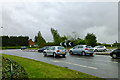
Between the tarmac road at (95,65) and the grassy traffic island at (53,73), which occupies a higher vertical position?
the grassy traffic island at (53,73)

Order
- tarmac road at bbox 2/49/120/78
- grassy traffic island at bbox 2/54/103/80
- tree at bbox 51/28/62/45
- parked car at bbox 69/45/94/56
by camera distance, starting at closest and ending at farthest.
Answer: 1. grassy traffic island at bbox 2/54/103/80
2. tarmac road at bbox 2/49/120/78
3. parked car at bbox 69/45/94/56
4. tree at bbox 51/28/62/45

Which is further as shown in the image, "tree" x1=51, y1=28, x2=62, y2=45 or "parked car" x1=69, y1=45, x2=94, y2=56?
"tree" x1=51, y1=28, x2=62, y2=45

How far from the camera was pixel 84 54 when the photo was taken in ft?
62.1

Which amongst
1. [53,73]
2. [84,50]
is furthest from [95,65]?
[84,50]

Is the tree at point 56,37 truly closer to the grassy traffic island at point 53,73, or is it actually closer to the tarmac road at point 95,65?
the tarmac road at point 95,65

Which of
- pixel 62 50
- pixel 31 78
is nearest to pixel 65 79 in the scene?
pixel 31 78

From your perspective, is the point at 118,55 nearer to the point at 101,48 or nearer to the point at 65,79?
the point at 65,79

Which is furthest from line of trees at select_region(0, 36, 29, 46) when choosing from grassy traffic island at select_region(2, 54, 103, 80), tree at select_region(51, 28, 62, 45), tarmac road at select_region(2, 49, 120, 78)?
grassy traffic island at select_region(2, 54, 103, 80)

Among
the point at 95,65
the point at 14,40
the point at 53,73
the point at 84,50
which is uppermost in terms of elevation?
the point at 14,40

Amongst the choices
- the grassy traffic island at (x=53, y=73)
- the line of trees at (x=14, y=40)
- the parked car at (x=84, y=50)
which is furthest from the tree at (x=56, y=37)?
the grassy traffic island at (x=53, y=73)

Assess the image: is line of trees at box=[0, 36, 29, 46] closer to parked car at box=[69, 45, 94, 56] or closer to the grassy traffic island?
parked car at box=[69, 45, 94, 56]

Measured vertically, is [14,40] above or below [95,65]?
above

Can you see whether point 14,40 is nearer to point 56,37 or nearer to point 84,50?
point 56,37

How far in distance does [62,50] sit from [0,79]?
40.9ft
